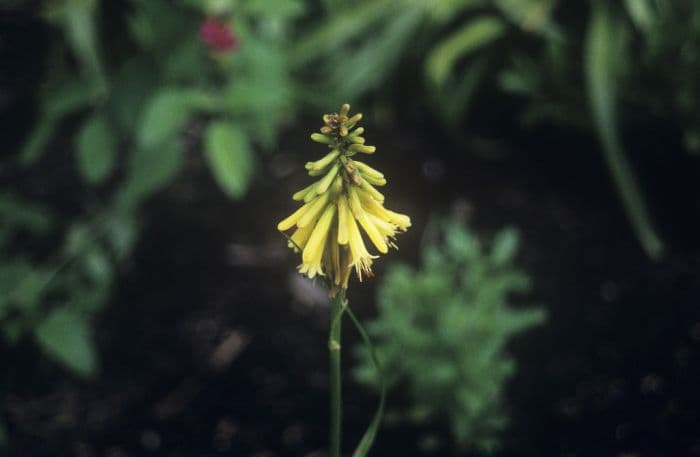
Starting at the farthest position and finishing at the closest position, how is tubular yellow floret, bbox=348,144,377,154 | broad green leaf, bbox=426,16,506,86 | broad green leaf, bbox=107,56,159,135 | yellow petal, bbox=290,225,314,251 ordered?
broad green leaf, bbox=426,16,506,86 < broad green leaf, bbox=107,56,159,135 < yellow petal, bbox=290,225,314,251 < tubular yellow floret, bbox=348,144,377,154

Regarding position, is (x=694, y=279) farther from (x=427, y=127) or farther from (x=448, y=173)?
(x=427, y=127)

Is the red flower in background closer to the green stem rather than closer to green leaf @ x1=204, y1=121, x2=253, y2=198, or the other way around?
green leaf @ x1=204, y1=121, x2=253, y2=198

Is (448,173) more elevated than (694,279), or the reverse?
(448,173)

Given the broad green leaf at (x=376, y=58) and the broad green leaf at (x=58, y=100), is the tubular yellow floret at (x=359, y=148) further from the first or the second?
the broad green leaf at (x=376, y=58)

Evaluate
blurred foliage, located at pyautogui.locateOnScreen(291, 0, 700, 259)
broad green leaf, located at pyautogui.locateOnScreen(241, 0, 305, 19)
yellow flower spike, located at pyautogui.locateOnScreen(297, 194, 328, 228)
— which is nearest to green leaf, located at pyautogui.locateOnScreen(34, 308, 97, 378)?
broad green leaf, located at pyautogui.locateOnScreen(241, 0, 305, 19)

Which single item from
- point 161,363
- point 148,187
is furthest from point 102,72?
point 161,363

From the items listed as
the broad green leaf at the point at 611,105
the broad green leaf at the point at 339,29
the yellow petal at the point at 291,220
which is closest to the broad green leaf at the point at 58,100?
the broad green leaf at the point at 339,29
